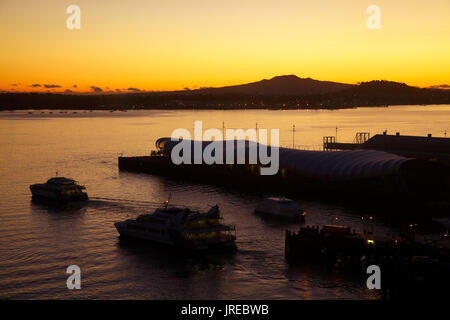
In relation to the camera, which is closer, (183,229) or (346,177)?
(183,229)

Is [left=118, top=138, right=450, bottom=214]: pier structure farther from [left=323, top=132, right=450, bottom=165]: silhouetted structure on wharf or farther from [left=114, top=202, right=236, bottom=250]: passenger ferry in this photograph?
[left=114, top=202, right=236, bottom=250]: passenger ferry

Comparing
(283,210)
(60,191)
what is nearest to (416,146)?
(283,210)

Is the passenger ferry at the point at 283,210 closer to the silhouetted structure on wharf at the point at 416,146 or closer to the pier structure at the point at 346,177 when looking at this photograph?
the pier structure at the point at 346,177

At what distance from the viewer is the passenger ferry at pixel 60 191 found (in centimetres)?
6531

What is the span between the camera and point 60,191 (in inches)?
2596

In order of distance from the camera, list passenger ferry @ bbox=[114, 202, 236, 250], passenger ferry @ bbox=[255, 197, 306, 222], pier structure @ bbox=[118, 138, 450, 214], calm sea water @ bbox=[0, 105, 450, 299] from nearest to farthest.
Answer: calm sea water @ bbox=[0, 105, 450, 299] → passenger ferry @ bbox=[114, 202, 236, 250] → passenger ferry @ bbox=[255, 197, 306, 222] → pier structure @ bbox=[118, 138, 450, 214]

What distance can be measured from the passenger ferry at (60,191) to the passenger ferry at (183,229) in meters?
19.1

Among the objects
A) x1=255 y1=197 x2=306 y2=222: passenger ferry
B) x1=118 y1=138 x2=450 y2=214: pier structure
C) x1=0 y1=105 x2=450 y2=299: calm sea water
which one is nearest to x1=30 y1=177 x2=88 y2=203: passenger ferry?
x1=0 y1=105 x2=450 y2=299: calm sea water

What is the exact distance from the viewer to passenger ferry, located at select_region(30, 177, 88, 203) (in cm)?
6531

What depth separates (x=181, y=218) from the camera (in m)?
45.4

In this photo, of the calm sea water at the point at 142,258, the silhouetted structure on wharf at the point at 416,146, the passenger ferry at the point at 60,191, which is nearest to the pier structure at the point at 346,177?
the calm sea water at the point at 142,258

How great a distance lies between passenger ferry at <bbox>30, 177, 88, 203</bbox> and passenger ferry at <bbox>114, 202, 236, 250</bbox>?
1908 centimetres

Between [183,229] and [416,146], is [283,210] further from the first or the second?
[416,146]

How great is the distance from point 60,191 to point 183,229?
26.8 metres
